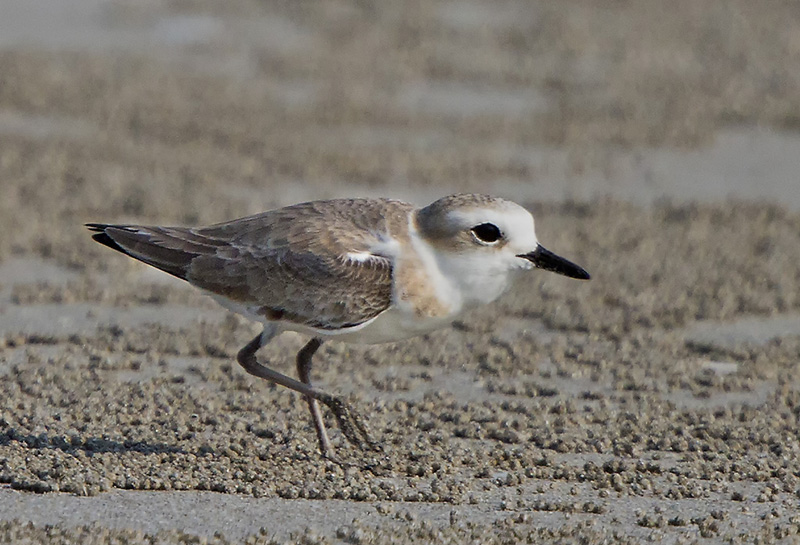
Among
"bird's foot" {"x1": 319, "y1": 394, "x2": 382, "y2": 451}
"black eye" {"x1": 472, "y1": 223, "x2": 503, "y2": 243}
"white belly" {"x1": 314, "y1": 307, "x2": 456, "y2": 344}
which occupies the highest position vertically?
"black eye" {"x1": 472, "y1": 223, "x2": 503, "y2": 243}

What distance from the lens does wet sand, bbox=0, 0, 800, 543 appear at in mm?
4297

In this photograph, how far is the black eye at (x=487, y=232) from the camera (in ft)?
15.2

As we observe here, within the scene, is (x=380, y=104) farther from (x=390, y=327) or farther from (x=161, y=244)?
(x=390, y=327)

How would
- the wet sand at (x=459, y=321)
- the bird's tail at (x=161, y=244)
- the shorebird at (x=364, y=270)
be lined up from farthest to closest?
1. the bird's tail at (x=161, y=244)
2. the shorebird at (x=364, y=270)
3. the wet sand at (x=459, y=321)

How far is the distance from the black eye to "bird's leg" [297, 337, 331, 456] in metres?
0.77

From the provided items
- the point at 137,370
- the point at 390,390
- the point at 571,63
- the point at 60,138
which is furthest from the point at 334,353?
the point at 571,63

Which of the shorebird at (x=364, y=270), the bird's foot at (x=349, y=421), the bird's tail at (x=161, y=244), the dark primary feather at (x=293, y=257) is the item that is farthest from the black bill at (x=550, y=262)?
the bird's tail at (x=161, y=244)

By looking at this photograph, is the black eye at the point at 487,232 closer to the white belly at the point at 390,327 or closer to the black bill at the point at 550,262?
the black bill at the point at 550,262

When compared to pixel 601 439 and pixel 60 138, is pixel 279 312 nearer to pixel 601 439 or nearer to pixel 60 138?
pixel 601 439

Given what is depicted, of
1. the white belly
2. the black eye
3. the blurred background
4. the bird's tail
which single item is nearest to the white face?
the black eye

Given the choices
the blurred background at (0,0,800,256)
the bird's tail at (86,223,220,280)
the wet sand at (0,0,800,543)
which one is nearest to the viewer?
the wet sand at (0,0,800,543)

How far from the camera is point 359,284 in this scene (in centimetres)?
460

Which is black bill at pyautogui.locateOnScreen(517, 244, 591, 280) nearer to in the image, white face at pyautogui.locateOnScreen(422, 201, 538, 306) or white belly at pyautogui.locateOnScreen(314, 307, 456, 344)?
white face at pyautogui.locateOnScreen(422, 201, 538, 306)

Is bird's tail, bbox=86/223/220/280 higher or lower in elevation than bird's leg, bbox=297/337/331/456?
higher
